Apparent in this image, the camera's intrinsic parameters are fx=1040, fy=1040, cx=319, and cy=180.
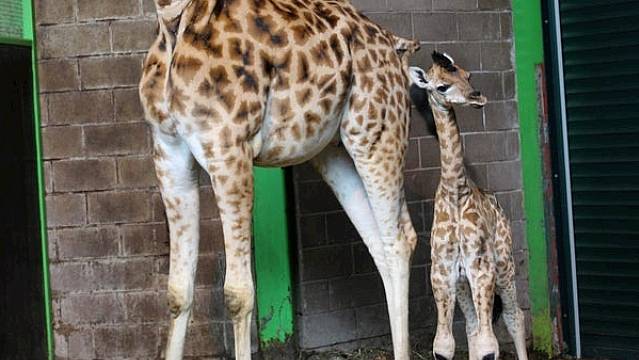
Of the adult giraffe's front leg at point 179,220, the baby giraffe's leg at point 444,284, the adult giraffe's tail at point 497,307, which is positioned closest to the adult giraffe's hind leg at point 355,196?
the baby giraffe's leg at point 444,284

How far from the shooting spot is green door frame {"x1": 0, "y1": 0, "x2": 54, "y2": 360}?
18.8 feet

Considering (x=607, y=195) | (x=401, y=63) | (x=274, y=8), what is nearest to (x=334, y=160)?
(x=401, y=63)

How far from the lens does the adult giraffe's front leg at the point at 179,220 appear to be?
4.25m

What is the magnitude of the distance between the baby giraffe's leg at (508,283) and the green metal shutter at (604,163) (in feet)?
3.45

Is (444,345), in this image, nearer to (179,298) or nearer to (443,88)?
(443,88)

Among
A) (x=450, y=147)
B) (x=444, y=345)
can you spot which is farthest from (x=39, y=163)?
(x=444, y=345)

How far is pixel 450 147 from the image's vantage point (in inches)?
200

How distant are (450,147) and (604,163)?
60.7 inches

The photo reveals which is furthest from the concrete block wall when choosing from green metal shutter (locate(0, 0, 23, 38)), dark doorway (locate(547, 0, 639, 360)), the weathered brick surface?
dark doorway (locate(547, 0, 639, 360))

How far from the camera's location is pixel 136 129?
227 inches

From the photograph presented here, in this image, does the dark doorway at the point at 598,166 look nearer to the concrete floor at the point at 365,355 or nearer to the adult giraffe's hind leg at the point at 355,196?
the concrete floor at the point at 365,355

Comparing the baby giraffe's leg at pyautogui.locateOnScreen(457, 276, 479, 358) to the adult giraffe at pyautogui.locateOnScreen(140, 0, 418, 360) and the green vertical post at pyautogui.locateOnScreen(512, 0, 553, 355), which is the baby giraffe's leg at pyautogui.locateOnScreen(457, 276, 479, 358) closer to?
the adult giraffe at pyautogui.locateOnScreen(140, 0, 418, 360)

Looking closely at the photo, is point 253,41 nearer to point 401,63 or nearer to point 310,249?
point 401,63

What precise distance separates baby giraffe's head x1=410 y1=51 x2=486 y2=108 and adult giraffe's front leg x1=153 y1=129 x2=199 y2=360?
4.41 feet
